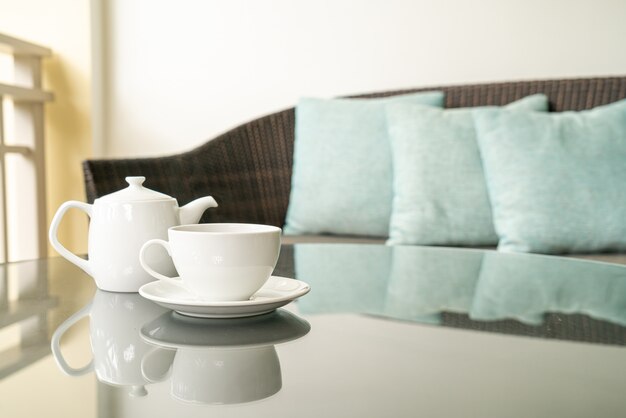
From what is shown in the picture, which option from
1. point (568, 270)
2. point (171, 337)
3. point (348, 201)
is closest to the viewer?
point (171, 337)

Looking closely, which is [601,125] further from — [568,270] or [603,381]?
[603,381]

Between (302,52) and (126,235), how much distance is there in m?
1.68

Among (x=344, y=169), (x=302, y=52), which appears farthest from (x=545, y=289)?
(x=302, y=52)

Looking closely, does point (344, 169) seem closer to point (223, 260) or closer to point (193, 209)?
point (193, 209)

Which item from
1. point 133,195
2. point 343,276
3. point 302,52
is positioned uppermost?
point 302,52

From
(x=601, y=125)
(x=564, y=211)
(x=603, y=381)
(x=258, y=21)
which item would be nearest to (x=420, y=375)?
(x=603, y=381)

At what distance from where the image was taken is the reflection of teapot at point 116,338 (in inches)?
16.3

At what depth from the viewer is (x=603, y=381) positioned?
16.0 inches

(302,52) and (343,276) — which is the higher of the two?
(302,52)

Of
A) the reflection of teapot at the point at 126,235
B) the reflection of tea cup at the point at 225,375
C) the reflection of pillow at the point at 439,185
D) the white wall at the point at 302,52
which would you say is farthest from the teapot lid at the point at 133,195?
the white wall at the point at 302,52

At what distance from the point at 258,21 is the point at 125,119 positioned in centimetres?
60

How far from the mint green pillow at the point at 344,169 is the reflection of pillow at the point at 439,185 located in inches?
Answer: 2.8

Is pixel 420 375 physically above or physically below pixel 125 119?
below

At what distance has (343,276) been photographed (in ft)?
2.64
